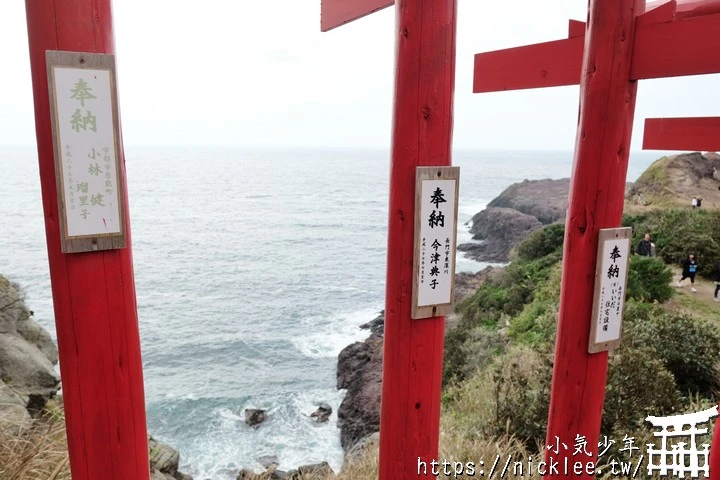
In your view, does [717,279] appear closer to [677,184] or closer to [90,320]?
[677,184]

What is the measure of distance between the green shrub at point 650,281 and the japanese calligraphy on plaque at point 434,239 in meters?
7.76

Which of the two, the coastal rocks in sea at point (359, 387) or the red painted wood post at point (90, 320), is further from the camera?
the coastal rocks in sea at point (359, 387)

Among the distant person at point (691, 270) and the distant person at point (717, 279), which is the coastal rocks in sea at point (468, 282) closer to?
the distant person at point (717, 279)

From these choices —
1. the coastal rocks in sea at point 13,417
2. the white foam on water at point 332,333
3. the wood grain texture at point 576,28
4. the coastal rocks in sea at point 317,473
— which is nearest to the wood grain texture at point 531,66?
the wood grain texture at point 576,28

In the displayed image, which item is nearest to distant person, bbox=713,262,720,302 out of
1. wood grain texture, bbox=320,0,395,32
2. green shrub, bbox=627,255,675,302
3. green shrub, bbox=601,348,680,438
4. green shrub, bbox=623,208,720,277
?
green shrub, bbox=623,208,720,277

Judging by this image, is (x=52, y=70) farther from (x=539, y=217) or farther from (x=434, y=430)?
(x=539, y=217)

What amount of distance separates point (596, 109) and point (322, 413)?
38.7ft

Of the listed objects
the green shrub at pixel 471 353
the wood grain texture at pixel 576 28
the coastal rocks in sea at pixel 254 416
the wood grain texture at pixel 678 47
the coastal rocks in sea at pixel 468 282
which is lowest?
the coastal rocks in sea at pixel 254 416

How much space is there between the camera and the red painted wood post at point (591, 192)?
2.34 m

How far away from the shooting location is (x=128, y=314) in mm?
1946

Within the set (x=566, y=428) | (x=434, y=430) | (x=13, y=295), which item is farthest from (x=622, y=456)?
(x=13, y=295)

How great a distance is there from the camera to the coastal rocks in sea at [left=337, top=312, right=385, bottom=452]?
38.1 ft

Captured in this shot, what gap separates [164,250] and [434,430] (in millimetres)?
30453

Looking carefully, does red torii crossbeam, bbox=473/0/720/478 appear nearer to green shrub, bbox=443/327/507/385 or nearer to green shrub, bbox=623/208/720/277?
green shrub, bbox=443/327/507/385
